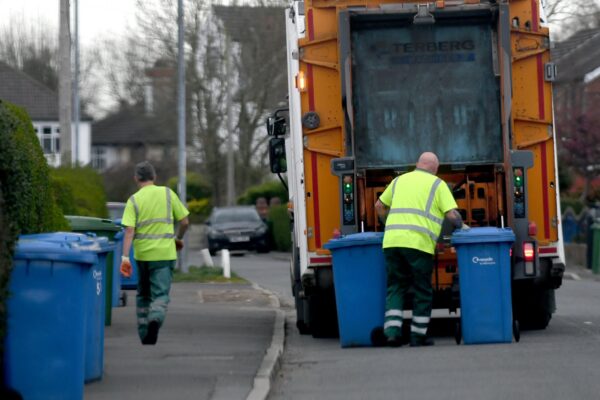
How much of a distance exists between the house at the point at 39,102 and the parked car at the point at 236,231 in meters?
27.1

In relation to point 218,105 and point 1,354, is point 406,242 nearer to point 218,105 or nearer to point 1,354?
point 1,354

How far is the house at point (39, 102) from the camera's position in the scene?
7075 cm

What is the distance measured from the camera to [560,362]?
11016 mm

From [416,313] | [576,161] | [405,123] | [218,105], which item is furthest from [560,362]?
[218,105]

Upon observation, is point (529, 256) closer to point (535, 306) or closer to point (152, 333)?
point (535, 306)

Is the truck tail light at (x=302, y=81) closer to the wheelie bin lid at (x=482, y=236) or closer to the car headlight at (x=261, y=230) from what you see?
the wheelie bin lid at (x=482, y=236)

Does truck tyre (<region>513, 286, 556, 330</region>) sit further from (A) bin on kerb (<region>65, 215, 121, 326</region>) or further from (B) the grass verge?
(B) the grass verge

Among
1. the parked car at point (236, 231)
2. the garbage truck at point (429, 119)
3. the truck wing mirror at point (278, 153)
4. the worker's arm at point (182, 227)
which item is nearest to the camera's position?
the garbage truck at point (429, 119)

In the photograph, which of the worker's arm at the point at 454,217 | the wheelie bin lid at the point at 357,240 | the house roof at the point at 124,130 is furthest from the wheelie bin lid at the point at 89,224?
the house roof at the point at 124,130

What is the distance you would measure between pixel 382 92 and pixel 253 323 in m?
3.52

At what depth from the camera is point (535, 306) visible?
46.9 feet

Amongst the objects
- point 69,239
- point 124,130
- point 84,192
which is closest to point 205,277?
point 84,192

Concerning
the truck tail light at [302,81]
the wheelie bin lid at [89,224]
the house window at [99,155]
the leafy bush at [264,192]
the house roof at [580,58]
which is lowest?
the wheelie bin lid at [89,224]

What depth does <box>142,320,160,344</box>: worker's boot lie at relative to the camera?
42.5ft
